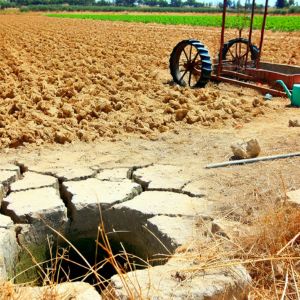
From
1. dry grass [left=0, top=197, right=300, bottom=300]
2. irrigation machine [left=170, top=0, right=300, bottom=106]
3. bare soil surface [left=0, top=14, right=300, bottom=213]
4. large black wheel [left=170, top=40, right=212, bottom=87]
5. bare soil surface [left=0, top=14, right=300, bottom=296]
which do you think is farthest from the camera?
large black wheel [left=170, top=40, right=212, bottom=87]

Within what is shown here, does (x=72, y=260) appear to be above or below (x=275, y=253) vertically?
below

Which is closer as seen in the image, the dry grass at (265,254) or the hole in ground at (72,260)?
the dry grass at (265,254)

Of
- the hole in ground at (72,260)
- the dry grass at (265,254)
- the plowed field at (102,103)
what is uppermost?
the dry grass at (265,254)

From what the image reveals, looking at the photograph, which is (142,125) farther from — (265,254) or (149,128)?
(265,254)

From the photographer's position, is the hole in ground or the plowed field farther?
the plowed field

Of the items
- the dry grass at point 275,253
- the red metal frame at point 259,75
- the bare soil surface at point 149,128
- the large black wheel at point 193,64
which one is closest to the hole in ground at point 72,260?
the bare soil surface at point 149,128

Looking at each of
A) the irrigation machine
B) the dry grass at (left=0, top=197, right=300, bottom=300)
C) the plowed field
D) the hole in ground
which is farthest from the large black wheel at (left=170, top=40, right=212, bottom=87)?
the dry grass at (left=0, top=197, right=300, bottom=300)

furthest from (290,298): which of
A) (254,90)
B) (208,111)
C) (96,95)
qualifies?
(254,90)

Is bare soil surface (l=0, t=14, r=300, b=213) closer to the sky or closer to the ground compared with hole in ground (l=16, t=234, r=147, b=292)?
closer to the sky

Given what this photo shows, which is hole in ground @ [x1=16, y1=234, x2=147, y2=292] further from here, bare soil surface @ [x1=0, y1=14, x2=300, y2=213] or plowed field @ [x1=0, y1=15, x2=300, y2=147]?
plowed field @ [x1=0, y1=15, x2=300, y2=147]

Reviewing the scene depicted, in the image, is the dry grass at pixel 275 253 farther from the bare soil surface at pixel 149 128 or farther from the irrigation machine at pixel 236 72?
the irrigation machine at pixel 236 72

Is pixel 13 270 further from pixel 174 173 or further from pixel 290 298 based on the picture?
pixel 290 298

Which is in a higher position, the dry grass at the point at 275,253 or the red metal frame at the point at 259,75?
the dry grass at the point at 275,253

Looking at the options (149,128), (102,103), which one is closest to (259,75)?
(102,103)
